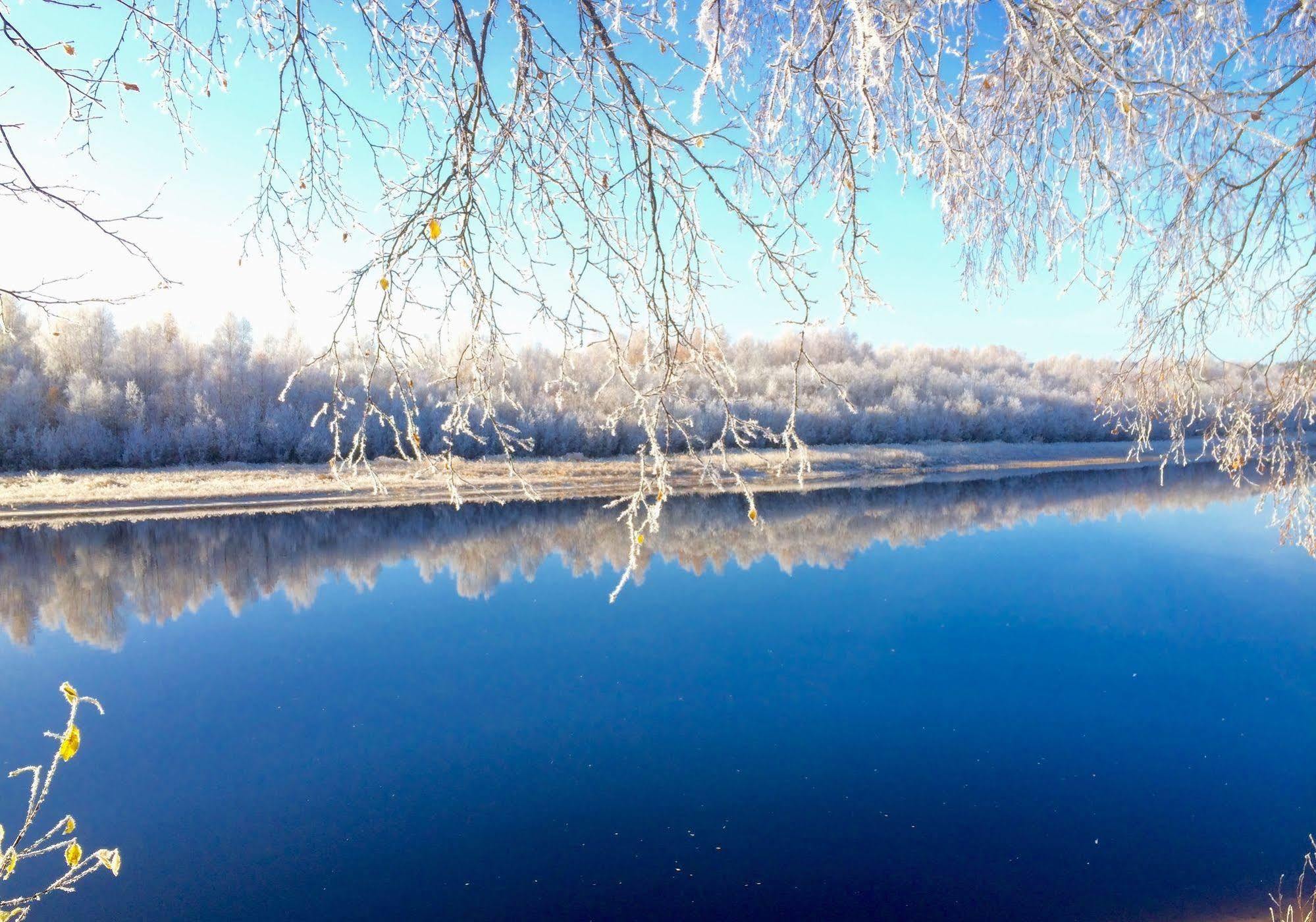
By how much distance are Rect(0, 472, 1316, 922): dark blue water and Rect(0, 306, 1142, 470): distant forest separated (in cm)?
793

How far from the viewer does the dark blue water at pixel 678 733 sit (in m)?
3.92

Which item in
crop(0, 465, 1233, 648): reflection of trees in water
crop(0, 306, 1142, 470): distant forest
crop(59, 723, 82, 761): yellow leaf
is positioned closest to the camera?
crop(59, 723, 82, 761): yellow leaf

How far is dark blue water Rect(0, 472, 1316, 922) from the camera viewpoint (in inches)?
154

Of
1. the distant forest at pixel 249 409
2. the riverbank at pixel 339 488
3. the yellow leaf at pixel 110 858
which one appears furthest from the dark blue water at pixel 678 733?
the distant forest at pixel 249 409

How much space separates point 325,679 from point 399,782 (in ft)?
7.21

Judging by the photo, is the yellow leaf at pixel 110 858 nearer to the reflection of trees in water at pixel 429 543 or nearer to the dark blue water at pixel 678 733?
the dark blue water at pixel 678 733

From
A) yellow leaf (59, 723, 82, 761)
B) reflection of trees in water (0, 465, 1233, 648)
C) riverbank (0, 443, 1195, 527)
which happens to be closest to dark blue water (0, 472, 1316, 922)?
reflection of trees in water (0, 465, 1233, 648)

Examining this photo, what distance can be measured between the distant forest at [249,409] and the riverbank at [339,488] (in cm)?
150

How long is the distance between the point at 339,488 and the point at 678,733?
27.2 feet

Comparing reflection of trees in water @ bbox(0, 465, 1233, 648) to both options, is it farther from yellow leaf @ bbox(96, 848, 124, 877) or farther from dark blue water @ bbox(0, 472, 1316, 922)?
yellow leaf @ bbox(96, 848, 124, 877)

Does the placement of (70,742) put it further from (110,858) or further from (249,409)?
(249,409)

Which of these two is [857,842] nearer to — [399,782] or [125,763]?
[399,782]

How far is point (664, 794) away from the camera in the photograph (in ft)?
15.5

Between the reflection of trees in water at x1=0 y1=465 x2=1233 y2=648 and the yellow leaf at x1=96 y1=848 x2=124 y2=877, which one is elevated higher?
the yellow leaf at x1=96 y1=848 x2=124 y2=877
